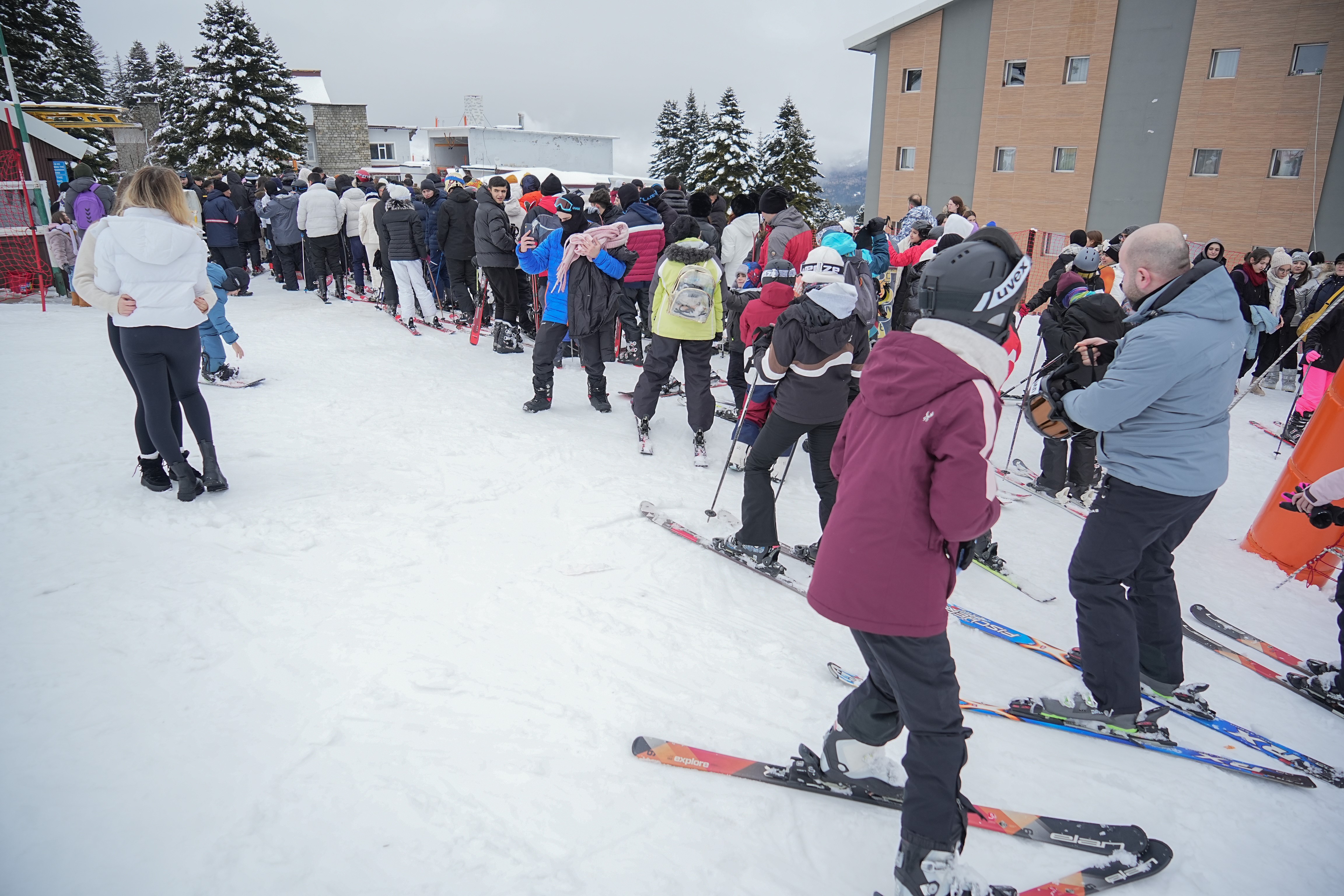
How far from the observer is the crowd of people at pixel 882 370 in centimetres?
206

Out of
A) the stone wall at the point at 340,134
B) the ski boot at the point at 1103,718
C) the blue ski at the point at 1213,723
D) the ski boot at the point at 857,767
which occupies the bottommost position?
the blue ski at the point at 1213,723

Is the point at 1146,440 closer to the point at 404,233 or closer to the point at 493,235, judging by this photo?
the point at 493,235

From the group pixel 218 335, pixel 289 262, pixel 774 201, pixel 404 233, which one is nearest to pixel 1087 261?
pixel 774 201

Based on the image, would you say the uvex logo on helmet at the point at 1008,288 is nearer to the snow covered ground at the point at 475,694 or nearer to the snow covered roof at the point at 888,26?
the snow covered ground at the point at 475,694

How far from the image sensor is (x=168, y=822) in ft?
7.33

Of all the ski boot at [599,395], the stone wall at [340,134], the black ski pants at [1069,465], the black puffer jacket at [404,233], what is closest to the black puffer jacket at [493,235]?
→ the black puffer jacket at [404,233]

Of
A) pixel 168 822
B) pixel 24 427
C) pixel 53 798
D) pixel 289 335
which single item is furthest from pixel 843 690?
pixel 289 335

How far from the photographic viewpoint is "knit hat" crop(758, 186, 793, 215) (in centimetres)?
737

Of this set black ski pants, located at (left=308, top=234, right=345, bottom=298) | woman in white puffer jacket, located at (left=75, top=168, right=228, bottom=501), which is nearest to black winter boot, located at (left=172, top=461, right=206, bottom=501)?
woman in white puffer jacket, located at (left=75, top=168, right=228, bottom=501)

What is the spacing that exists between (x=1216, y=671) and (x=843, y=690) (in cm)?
231

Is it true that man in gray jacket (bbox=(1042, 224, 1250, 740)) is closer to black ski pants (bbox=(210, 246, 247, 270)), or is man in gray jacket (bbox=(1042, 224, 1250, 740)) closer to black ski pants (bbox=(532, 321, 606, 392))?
black ski pants (bbox=(532, 321, 606, 392))

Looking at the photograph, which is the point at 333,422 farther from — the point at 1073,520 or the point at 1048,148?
the point at 1048,148

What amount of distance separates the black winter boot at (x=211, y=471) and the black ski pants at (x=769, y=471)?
11.6 ft

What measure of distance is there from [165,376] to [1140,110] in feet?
88.8
